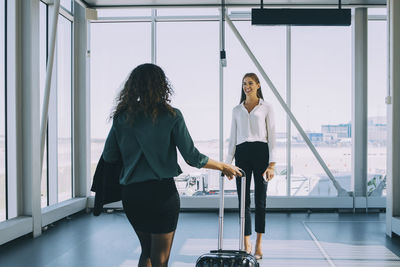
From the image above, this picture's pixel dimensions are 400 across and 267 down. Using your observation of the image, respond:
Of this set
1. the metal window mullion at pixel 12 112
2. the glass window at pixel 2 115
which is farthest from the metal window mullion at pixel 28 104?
the glass window at pixel 2 115

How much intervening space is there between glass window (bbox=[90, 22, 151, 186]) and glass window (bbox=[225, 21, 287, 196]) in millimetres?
1282

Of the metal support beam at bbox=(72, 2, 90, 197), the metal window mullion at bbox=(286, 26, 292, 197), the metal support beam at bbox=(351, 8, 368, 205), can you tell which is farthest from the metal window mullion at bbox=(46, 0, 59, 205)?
the metal support beam at bbox=(351, 8, 368, 205)

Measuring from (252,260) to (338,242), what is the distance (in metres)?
2.40

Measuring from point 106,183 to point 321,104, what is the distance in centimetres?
522

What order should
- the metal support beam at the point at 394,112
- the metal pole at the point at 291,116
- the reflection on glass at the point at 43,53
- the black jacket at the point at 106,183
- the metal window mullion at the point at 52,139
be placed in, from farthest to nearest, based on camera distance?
1. the metal pole at the point at 291,116
2. the metal window mullion at the point at 52,139
3. the reflection on glass at the point at 43,53
4. the metal support beam at the point at 394,112
5. the black jacket at the point at 106,183

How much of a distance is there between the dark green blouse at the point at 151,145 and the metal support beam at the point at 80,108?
4800mm

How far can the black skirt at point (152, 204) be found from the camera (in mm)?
2021

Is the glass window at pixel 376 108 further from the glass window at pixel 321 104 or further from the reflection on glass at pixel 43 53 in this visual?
the reflection on glass at pixel 43 53

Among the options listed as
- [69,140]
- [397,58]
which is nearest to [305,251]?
[397,58]

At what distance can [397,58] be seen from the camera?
4770mm

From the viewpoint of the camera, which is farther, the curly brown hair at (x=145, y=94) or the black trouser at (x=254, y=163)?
the black trouser at (x=254, y=163)

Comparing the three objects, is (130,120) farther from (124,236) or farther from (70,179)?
(70,179)

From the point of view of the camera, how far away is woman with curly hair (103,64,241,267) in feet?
6.51

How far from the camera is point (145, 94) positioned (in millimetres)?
2021
